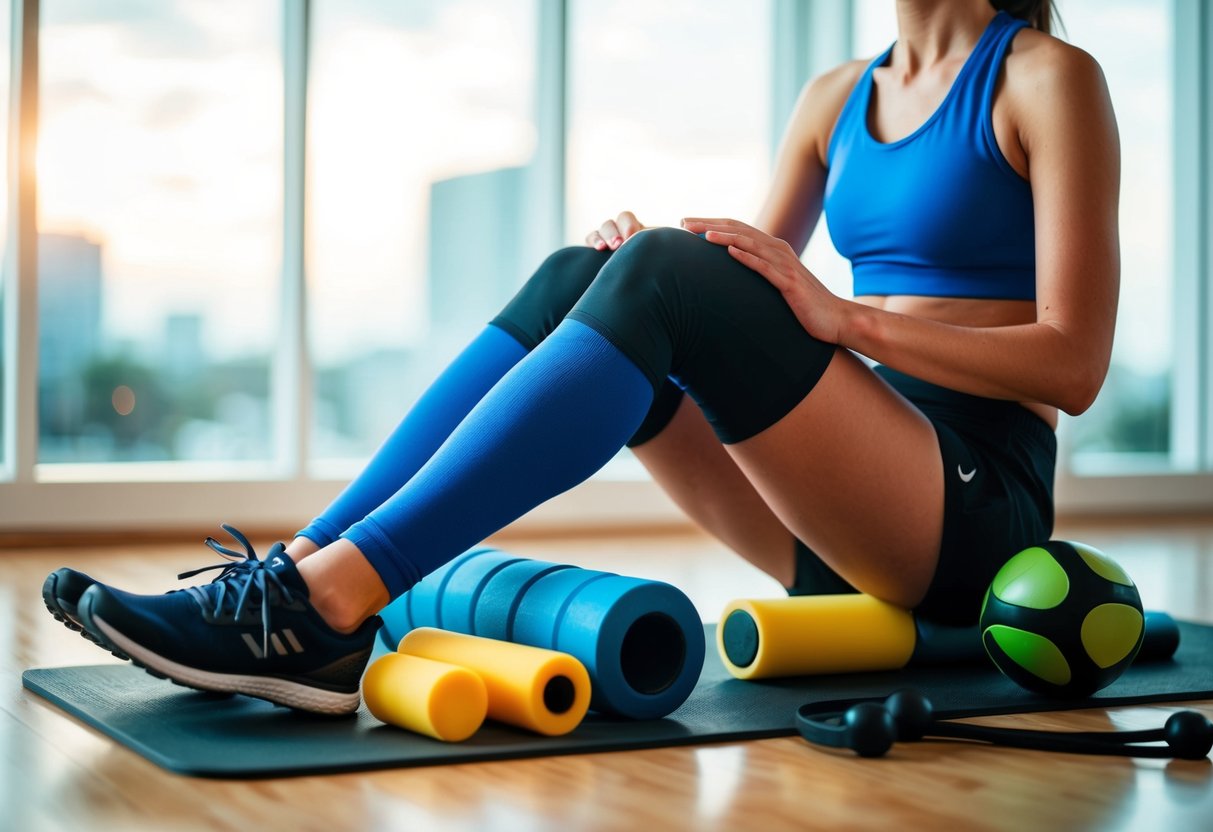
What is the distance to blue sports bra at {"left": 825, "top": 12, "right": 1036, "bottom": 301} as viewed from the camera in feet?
5.32

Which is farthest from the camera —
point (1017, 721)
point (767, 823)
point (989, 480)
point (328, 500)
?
point (328, 500)

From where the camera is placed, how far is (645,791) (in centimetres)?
113

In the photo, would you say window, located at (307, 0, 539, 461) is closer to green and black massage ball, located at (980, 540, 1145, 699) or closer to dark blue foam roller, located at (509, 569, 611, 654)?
dark blue foam roller, located at (509, 569, 611, 654)

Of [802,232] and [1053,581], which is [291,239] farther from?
[1053,581]

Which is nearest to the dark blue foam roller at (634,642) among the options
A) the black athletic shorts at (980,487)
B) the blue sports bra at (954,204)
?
the black athletic shorts at (980,487)

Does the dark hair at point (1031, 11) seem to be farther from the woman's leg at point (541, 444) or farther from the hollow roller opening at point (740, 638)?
the hollow roller opening at point (740, 638)

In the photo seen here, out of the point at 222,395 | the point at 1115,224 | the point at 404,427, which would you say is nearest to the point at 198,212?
the point at 222,395

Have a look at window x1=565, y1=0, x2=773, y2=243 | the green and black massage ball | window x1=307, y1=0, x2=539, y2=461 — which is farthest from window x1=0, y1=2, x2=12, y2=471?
the green and black massage ball

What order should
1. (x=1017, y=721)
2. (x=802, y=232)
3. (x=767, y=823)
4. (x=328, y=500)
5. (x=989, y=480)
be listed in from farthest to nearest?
(x=328, y=500)
(x=802, y=232)
(x=989, y=480)
(x=1017, y=721)
(x=767, y=823)

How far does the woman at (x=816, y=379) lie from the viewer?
4.09ft

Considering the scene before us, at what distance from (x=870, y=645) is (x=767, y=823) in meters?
0.64

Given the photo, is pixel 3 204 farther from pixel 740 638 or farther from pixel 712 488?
pixel 740 638

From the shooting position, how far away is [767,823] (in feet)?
3.44

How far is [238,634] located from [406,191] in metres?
2.95
